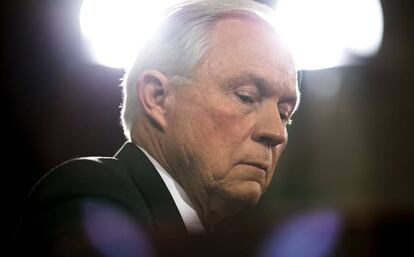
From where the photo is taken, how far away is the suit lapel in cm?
97

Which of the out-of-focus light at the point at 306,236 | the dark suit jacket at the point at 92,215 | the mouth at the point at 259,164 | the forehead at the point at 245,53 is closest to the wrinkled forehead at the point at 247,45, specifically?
the forehead at the point at 245,53

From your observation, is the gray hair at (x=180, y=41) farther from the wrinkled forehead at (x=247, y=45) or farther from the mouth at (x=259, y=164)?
the mouth at (x=259, y=164)

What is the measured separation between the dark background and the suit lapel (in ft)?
1.90

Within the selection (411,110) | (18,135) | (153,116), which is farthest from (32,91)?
(411,110)

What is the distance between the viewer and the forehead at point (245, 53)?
3.51 feet

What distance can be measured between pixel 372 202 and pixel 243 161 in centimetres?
106

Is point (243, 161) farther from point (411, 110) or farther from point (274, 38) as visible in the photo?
point (411, 110)

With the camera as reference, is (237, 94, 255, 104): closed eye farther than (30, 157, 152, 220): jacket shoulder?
Yes

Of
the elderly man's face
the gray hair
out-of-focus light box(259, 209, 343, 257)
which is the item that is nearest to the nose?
the elderly man's face

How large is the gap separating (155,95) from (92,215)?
291 mm

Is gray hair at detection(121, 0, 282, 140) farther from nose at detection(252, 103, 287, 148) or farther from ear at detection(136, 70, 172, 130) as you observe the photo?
nose at detection(252, 103, 287, 148)

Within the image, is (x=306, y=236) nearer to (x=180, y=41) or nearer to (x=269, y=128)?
(x=269, y=128)

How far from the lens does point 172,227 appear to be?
965 millimetres

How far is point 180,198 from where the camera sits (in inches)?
42.5
